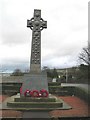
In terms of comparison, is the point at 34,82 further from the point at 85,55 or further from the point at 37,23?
the point at 85,55

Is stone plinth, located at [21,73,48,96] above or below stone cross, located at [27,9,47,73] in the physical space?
below

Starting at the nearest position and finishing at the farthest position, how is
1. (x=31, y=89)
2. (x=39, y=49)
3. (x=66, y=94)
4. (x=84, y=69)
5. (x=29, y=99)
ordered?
(x=29, y=99) < (x=31, y=89) < (x=39, y=49) < (x=66, y=94) < (x=84, y=69)

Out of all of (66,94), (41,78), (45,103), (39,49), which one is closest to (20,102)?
(45,103)

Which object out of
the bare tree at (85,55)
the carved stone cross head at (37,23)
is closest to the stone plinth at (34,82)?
the carved stone cross head at (37,23)

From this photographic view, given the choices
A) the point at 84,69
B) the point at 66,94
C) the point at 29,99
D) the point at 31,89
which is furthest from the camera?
the point at 84,69

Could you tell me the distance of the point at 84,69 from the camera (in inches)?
2201

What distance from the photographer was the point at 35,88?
58.8 feet

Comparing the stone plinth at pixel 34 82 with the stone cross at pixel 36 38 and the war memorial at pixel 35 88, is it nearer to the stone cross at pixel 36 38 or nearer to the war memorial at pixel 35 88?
the war memorial at pixel 35 88

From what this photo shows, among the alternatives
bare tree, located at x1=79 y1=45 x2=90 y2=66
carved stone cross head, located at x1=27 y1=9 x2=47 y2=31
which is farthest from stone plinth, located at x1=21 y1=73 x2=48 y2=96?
bare tree, located at x1=79 y1=45 x2=90 y2=66

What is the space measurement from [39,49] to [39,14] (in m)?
3.04

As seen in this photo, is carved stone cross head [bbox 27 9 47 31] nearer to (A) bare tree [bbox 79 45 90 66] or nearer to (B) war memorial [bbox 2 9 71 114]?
(B) war memorial [bbox 2 9 71 114]

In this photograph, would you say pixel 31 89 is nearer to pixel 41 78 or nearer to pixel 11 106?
pixel 41 78

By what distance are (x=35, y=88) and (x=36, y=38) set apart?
161 inches

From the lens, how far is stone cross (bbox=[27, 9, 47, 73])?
18938 millimetres
